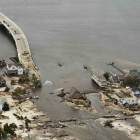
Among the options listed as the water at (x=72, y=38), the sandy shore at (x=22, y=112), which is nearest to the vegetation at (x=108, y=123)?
the water at (x=72, y=38)

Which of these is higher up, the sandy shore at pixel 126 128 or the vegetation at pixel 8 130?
the vegetation at pixel 8 130

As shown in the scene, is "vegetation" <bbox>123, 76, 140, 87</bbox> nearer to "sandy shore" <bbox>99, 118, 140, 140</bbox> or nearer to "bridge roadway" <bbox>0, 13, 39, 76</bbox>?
"sandy shore" <bbox>99, 118, 140, 140</bbox>

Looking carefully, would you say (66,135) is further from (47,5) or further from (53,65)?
(47,5)

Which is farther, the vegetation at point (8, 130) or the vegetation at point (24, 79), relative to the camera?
the vegetation at point (24, 79)

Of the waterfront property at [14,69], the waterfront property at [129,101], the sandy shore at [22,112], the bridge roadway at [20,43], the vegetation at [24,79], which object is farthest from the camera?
the bridge roadway at [20,43]

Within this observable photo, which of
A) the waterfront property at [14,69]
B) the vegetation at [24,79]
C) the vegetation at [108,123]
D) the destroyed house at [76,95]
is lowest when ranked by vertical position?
the vegetation at [108,123]

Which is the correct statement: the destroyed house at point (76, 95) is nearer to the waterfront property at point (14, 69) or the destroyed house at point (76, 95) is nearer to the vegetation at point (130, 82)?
the vegetation at point (130, 82)

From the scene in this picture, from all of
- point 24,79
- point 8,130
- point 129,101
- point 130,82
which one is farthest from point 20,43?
point 8,130

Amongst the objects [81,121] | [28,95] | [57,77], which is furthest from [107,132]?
[57,77]
